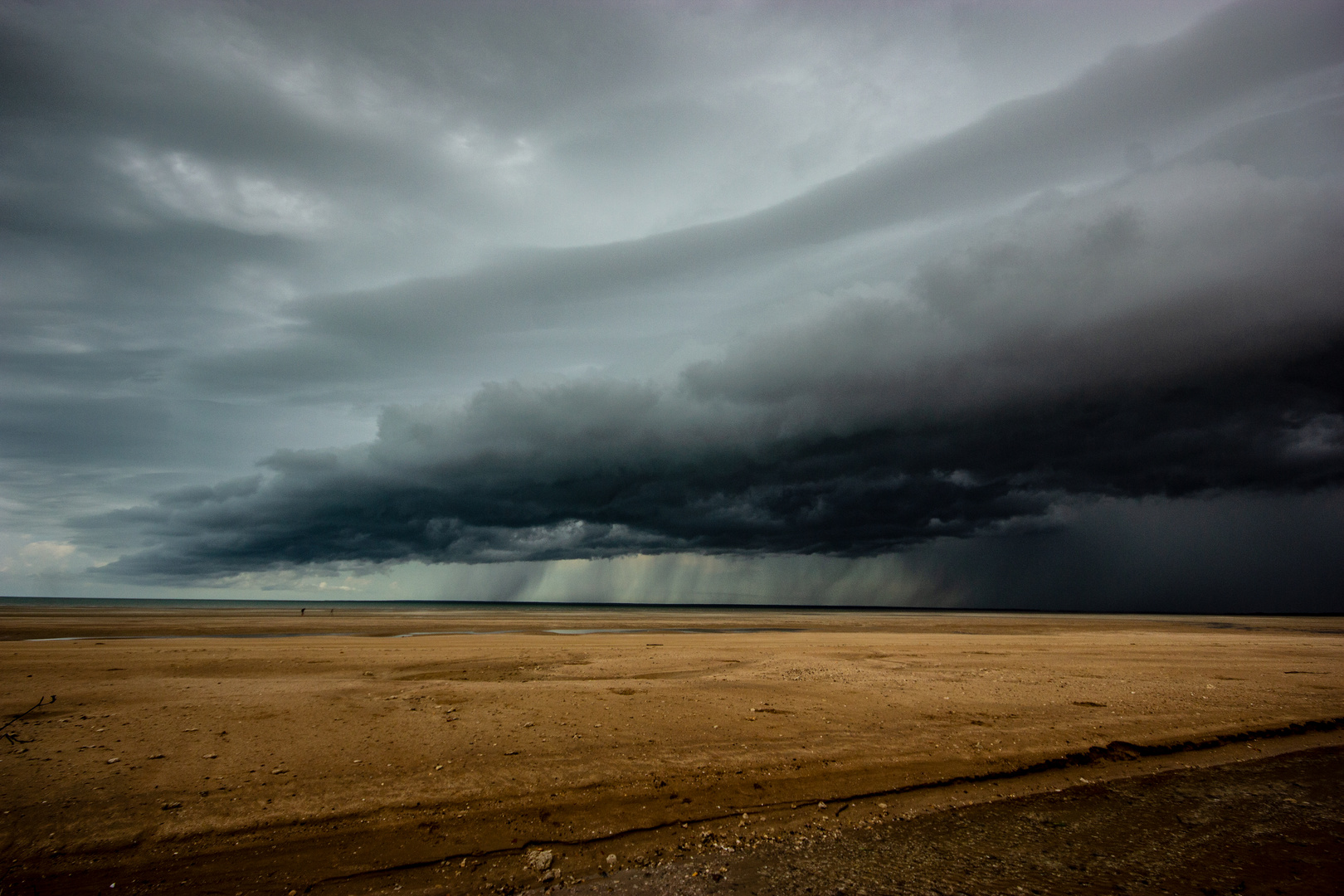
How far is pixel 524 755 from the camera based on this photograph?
11695 millimetres

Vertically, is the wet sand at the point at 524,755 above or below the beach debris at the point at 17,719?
below

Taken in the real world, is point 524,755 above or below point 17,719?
below

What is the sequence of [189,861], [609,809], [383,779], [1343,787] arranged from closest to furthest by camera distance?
[189,861]
[609,809]
[383,779]
[1343,787]

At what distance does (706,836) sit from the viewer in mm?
8836

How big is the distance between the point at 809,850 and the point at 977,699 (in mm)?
10790

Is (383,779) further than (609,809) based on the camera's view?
Yes

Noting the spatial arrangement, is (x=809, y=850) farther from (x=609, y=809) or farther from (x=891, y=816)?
(x=609, y=809)

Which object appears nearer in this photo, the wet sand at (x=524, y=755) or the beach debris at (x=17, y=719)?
the wet sand at (x=524, y=755)

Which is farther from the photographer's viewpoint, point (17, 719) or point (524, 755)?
point (17, 719)

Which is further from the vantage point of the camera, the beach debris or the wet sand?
the beach debris

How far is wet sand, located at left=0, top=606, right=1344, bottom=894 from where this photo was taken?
821 cm

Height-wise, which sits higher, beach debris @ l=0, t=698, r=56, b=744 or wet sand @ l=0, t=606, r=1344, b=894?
beach debris @ l=0, t=698, r=56, b=744

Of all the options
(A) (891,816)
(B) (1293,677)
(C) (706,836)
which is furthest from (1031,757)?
(B) (1293,677)

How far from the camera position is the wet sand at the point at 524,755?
8211mm
